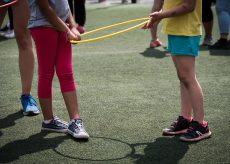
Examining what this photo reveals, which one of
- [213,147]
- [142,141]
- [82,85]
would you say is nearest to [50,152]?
[142,141]

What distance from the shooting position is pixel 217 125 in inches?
161

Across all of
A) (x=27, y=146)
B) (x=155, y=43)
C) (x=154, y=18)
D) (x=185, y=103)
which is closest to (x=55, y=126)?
(x=27, y=146)

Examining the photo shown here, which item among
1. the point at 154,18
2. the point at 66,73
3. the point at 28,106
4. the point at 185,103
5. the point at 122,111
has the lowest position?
the point at 122,111

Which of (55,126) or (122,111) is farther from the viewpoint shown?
(122,111)

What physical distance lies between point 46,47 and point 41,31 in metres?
0.14

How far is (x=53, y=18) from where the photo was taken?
3.59m

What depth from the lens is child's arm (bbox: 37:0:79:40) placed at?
3559 millimetres

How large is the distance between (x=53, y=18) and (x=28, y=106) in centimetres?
122

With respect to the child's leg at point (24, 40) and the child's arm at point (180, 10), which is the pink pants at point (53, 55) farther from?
→ the child's arm at point (180, 10)

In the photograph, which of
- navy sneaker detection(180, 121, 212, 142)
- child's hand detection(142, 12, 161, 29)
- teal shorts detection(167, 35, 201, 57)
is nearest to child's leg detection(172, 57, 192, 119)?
navy sneaker detection(180, 121, 212, 142)

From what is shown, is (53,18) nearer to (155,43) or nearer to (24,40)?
(24,40)

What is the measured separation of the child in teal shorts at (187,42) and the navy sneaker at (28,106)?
1503 mm

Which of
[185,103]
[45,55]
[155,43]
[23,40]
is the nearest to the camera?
[45,55]

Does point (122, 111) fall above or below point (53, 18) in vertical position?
below
